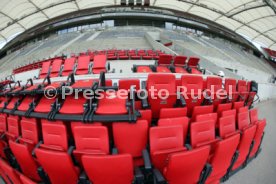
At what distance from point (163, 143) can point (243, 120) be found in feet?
5.54

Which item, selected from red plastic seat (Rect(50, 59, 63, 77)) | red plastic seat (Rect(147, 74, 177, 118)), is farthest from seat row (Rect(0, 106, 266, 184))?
red plastic seat (Rect(50, 59, 63, 77))

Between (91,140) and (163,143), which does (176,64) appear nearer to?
(163,143)

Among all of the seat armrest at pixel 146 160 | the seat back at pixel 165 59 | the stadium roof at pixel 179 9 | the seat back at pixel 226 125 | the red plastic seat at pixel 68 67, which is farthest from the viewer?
the stadium roof at pixel 179 9

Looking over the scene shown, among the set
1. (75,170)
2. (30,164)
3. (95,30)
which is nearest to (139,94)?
(75,170)

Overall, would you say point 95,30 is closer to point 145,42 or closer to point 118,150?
point 145,42

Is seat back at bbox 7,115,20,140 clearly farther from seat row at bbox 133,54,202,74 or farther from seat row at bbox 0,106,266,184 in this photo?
seat row at bbox 133,54,202,74

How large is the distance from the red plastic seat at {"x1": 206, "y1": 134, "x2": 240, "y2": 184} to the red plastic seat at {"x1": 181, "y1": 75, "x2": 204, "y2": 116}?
1.04 m

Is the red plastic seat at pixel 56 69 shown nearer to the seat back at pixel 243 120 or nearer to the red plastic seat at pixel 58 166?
the red plastic seat at pixel 58 166

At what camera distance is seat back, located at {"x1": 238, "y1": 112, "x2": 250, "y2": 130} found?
257cm

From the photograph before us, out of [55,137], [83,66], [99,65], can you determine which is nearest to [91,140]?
[55,137]

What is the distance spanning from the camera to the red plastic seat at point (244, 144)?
214 centimetres

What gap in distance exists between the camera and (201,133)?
202 cm

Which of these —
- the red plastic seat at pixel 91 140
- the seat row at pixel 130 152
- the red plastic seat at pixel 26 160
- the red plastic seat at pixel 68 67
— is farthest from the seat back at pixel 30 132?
the red plastic seat at pixel 68 67

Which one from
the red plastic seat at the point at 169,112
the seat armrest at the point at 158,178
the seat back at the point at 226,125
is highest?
the red plastic seat at the point at 169,112
